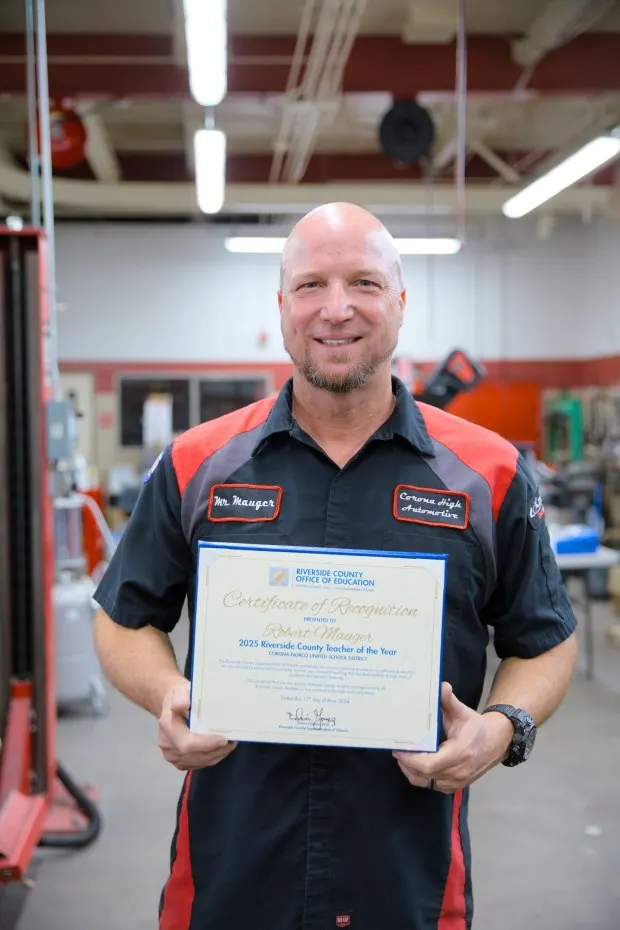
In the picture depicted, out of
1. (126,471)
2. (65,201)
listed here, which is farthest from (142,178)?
(126,471)

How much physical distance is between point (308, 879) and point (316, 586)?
541 mm

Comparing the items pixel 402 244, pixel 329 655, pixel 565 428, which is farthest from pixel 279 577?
pixel 565 428

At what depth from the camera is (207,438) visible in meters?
1.59

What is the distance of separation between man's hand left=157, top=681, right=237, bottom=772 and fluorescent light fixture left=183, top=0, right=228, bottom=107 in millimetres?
3166

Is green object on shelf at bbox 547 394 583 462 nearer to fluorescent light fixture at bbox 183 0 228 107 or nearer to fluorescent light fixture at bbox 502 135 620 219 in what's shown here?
fluorescent light fixture at bbox 502 135 620 219

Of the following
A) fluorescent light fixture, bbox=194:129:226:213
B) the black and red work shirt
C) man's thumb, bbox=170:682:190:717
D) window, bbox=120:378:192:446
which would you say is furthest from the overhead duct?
man's thumb, bbox=170:682:190:717

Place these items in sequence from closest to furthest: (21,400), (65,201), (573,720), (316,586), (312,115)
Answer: (316,586)
(21,400)
(573,720)
(312,115)
(65,201)

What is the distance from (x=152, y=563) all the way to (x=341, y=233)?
0.67 metres

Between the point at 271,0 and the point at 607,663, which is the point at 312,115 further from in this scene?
the point at 607,663

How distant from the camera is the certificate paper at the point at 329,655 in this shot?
127 cm

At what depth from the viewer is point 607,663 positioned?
21.0ft

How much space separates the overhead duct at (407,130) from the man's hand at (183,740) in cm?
676
